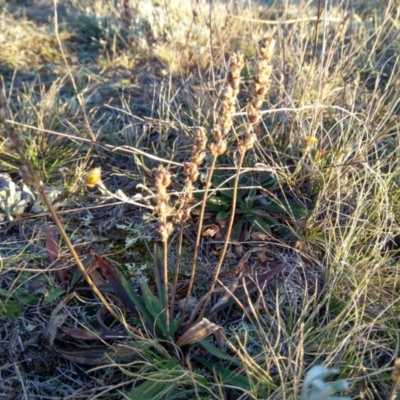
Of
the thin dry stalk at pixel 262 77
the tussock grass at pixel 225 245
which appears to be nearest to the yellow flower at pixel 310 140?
the tussock grass at pixel 225 245

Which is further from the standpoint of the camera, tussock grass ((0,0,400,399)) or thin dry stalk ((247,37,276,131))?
tussock grass ((0,0,400,399))

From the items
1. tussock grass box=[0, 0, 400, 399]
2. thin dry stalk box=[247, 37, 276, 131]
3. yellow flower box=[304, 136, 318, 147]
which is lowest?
tussock grass box=[0, 0, 400, 399]

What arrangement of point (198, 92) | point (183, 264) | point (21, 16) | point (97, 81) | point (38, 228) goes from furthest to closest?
point (21, 16) < point (97, 81) < point (198, 92) < point (38, 228) < point (183, 264)

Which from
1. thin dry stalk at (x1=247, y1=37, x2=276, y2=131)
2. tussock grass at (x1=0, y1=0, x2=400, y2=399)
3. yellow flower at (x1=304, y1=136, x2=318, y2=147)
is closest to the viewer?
thin dry stalk at (x1=247, y1=37, x2=276, y2=131)

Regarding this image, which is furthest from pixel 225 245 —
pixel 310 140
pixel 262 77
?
pixel 310 140

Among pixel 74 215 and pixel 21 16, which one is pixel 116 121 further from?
pixel 21 16

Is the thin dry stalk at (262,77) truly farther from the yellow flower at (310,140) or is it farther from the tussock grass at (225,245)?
the yellow flower at (310,140)

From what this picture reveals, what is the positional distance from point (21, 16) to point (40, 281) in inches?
123

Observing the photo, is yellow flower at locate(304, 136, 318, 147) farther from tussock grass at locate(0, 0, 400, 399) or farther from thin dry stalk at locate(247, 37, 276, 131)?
thin dry stalk at locate(247, 37, 276, 131)

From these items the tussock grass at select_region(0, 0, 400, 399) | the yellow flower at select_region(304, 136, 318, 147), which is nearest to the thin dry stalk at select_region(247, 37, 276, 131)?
the tussock grass at select_region(0, 0, 400, 399)

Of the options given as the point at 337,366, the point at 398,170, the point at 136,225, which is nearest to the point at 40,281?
the point at 136,225

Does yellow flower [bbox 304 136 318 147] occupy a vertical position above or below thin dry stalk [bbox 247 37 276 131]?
below

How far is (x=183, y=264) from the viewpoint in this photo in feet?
6.26

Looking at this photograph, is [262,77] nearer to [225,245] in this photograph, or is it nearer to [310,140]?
[225,245]
